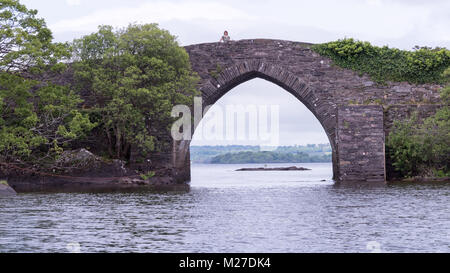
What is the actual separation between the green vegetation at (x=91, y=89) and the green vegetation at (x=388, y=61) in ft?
24.4

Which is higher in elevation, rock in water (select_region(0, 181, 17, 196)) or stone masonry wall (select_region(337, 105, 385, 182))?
stone masonry wall (select_region(337, 105, 385, 182))

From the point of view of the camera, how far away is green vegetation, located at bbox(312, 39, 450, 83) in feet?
104

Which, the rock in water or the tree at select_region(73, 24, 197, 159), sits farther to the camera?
the tree at select_region(73, 24, 197, 159)

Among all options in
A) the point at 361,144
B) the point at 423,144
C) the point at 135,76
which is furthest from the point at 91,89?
the point at 423,144

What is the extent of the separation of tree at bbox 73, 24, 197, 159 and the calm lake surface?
25.7ft

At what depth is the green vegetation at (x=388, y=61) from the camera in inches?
1254

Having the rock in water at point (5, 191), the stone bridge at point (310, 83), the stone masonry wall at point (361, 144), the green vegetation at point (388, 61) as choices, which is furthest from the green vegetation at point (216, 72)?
the rock in water at point (5, 191)

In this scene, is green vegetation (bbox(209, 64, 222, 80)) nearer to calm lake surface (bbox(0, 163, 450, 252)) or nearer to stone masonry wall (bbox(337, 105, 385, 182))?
stone masonry wall (bbox(337, 105, 385, 182))

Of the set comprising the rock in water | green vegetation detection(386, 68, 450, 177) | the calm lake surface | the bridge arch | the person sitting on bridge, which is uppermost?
the person sitting on bridge

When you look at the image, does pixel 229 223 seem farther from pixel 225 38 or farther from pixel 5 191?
pixel 225 38

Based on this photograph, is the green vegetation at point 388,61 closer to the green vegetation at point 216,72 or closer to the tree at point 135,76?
the green vegetation at point 216,72

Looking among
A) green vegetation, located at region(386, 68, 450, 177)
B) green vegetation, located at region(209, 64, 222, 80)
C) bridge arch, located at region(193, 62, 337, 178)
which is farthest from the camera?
green vegetation, located at region(209, 64, 222, 80)

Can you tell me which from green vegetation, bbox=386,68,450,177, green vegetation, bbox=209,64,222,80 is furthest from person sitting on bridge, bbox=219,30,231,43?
green vegetation, bbox=386,68,450,177

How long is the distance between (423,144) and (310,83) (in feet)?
20.9
